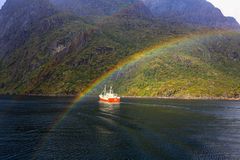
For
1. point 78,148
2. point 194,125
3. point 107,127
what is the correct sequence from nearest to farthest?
point 78,148 → point 107,127 → point 194,125

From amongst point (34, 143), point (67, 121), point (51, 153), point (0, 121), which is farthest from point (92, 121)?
point (51, 153)

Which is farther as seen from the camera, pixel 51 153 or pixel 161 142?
pixel 161 142

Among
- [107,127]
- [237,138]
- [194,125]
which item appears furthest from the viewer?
[194,125]

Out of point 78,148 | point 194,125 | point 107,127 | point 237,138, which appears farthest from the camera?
point 194,125

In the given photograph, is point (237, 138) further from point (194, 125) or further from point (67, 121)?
point (67, 121)

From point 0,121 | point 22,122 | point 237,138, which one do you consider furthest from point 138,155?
point 0,121

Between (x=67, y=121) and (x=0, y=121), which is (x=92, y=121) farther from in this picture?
(x=0, y=121)

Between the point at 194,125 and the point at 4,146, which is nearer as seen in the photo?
the point at 4,146

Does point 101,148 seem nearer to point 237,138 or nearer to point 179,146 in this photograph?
point 179,146

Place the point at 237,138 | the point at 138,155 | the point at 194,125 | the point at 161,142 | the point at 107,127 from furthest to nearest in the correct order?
the point at 194,125
the point at 107,127
the point at 237,138
the point at 161,142
the point at 138,155
